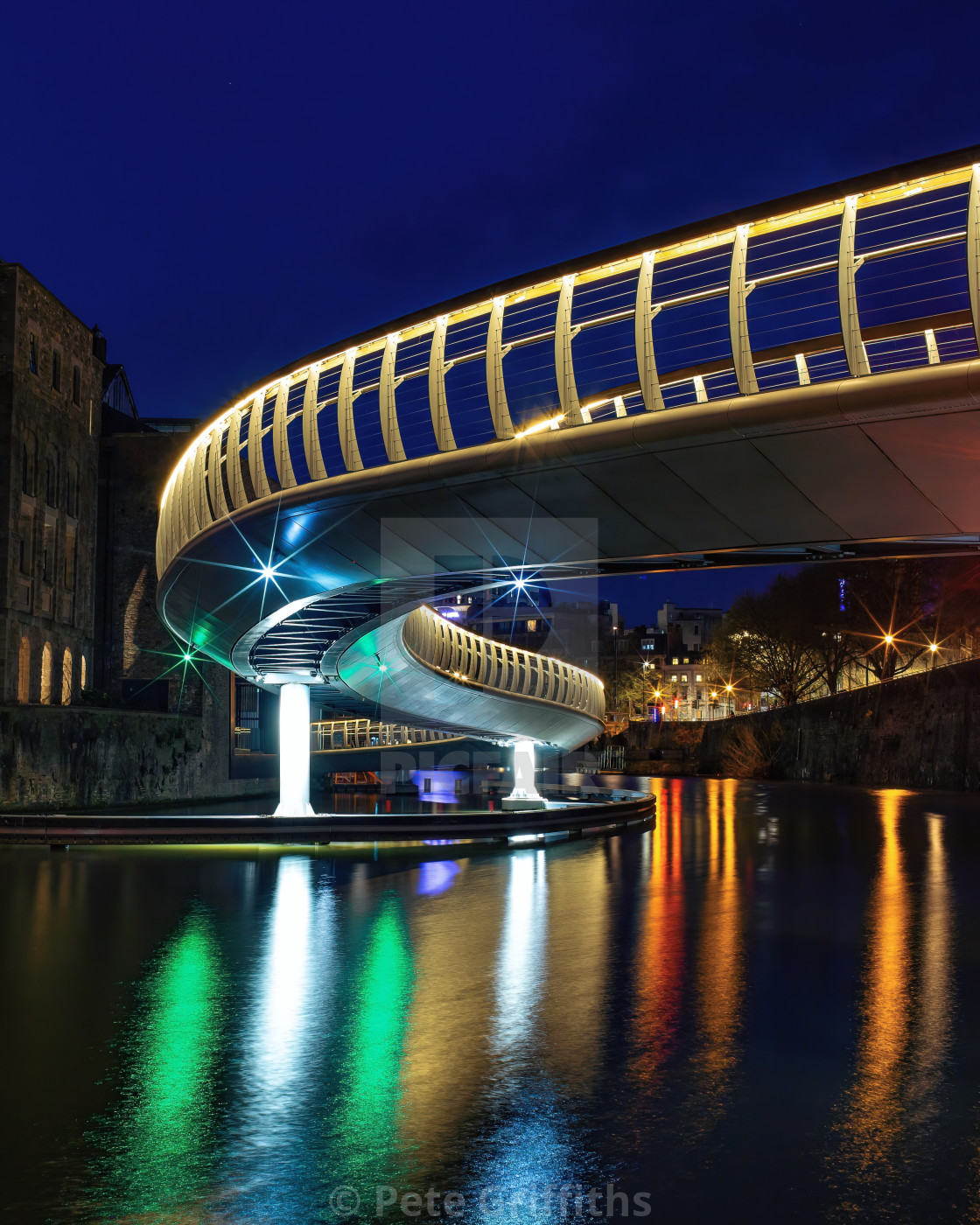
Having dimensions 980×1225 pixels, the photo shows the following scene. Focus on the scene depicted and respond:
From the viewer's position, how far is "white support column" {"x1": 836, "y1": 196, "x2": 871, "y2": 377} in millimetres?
11258

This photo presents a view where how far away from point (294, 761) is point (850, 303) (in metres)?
Answer: 20.1

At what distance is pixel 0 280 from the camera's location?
44906 mm

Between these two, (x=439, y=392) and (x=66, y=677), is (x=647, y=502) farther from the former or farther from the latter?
(x=66, y=677)

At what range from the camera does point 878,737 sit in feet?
191

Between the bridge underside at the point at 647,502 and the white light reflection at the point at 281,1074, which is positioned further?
the bridge underside at the point at 647,502

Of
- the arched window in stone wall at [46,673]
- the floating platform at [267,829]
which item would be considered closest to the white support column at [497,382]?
the floating platform at [267,829]

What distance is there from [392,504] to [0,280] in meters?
36.3

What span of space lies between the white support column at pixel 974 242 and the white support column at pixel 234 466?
10.8 meters

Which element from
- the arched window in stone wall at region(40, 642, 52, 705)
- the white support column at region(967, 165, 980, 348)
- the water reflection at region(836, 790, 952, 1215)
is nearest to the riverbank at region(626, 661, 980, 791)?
the water reflection at region(836, 790, 952, 1215)

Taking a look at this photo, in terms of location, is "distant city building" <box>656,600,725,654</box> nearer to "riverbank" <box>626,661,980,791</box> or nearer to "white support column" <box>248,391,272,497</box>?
"riverbank" <box>626,661,980,791</box>

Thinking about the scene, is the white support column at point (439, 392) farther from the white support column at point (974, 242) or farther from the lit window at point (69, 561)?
the lit window at point (69, 561)

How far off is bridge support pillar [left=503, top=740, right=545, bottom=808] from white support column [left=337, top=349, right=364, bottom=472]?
65.5 ft

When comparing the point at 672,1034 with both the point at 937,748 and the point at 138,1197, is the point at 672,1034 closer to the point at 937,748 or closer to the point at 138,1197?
the point at 138,1197

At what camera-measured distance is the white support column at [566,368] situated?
13.4 meters
